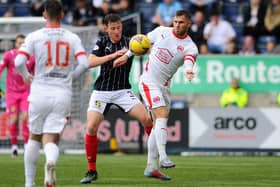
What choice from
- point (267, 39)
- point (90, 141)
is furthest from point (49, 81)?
point (267, 39)

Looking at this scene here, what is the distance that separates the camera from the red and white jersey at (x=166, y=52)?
42.7 ft

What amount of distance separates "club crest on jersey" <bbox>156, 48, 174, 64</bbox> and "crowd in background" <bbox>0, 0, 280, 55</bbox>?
8328mm

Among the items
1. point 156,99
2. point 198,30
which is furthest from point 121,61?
point 198,30

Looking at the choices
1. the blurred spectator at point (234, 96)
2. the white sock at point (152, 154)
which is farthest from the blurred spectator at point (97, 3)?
the white sock at point (152, 154)

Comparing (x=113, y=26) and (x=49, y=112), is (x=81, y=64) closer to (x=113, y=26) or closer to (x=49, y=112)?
(x=49, y=112)

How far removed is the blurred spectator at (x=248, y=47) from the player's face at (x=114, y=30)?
9909 mm

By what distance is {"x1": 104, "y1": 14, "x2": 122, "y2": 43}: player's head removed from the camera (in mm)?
12367

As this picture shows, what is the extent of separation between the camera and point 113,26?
12.5 metres

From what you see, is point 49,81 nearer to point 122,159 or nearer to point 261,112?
point 122,159

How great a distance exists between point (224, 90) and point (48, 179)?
40.5 ft

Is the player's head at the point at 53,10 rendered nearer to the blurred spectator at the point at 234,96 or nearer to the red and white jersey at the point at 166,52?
the red and white jersey at the point at 166,52

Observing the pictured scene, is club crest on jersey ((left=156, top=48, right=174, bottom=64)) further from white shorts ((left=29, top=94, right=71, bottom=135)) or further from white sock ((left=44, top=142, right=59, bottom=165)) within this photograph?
white sock ((left=44, top=142, right=59, bottom=165))

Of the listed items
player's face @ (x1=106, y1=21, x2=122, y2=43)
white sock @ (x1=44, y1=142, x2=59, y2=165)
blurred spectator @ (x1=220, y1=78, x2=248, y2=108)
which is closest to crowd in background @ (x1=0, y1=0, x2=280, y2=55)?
blurred spectator @ (x1=220, y1=78, x2=248, y2=108)

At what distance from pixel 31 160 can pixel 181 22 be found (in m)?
3.87
